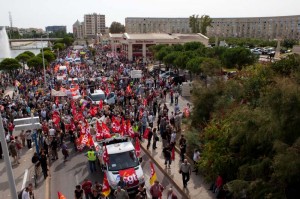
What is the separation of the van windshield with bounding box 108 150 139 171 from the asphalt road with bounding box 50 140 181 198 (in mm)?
1356

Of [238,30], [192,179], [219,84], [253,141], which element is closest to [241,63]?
[219,84]

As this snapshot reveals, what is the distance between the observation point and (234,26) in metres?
163

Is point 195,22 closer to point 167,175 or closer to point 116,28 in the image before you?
point 116,28

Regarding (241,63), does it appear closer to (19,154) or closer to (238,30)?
(19,154)

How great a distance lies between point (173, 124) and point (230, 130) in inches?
353

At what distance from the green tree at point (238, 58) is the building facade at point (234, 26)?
114m

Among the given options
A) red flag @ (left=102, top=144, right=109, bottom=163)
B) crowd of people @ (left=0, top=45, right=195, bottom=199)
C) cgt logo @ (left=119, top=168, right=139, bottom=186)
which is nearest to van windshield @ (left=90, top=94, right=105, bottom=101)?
crowd of people @ (left=0, top=45, right=195, bottom=199)

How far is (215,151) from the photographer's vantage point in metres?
12.2

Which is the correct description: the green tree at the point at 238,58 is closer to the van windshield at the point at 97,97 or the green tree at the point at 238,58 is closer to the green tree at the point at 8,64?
the van windshield at the point at 97,97

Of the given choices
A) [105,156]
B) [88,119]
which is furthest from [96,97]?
[105,156]

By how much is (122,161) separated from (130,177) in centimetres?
100

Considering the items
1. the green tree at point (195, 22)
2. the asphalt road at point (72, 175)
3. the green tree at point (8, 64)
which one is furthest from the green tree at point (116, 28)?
the asphalt road at point (72, 175)

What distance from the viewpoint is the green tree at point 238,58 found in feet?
116

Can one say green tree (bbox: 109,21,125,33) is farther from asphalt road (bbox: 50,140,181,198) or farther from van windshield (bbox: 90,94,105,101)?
asphalt road (bbox: 50,140,181,198)
